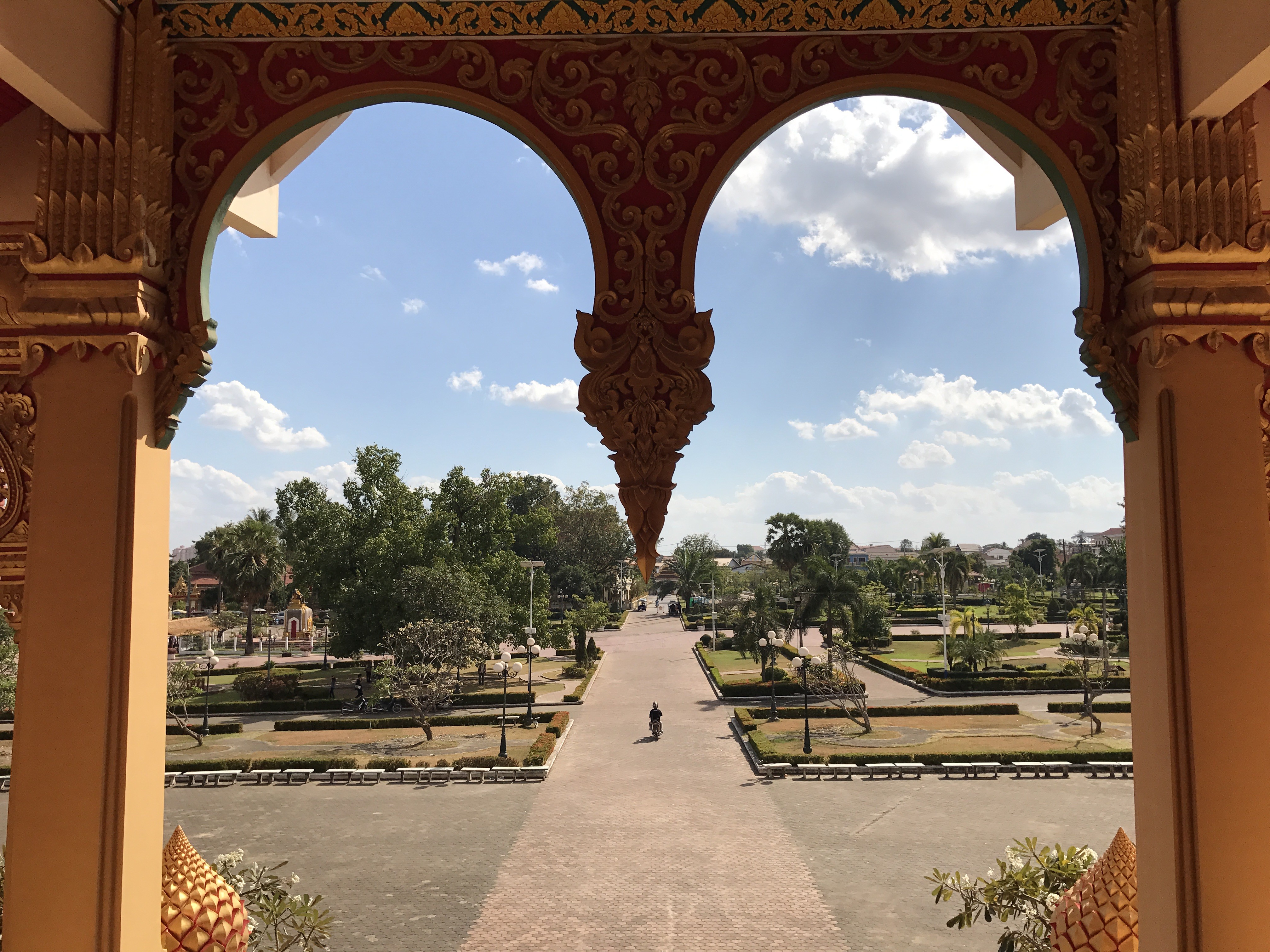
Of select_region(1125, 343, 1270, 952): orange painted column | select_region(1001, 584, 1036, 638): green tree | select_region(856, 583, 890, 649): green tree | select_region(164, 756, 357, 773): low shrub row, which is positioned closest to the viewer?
select_region(1125, 343, 1270, 952): orange painted column

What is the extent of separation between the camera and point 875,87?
2.42 metres

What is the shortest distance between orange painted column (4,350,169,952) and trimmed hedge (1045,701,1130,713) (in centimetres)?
1783

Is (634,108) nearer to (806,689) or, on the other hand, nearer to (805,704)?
(806,689)

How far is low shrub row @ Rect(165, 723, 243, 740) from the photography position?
54.7 feet

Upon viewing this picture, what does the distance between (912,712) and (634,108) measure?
1673 centimetres

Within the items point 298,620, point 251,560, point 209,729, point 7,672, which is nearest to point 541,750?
point 209,729

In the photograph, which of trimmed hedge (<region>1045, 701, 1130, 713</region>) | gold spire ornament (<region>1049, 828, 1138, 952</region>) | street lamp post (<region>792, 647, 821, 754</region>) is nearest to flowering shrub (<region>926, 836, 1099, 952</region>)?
gold spire ornament (<region>1049, 828, 1138, 952</region>)

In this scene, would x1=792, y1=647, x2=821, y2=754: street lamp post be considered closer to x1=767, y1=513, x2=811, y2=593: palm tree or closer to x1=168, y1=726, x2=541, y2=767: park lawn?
x1=168, y1=726, x2=541, y2=767: park lawn

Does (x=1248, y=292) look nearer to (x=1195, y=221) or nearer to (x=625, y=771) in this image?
(x=1195, y=221)

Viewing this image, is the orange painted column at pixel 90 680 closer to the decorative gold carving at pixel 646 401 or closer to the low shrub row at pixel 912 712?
the decorative gold carving at pixel 646 401

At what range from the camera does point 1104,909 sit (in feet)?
8.31

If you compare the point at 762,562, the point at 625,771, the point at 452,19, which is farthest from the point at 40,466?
the point at 762,562

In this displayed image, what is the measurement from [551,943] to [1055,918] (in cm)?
582

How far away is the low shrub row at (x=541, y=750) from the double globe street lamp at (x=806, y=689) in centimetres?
424
